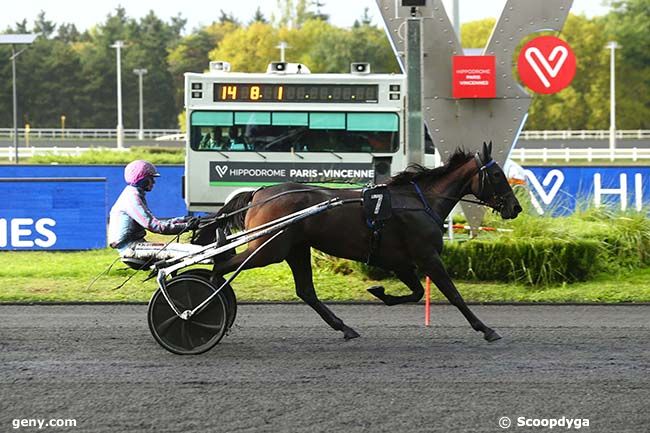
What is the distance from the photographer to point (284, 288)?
40.2 ft

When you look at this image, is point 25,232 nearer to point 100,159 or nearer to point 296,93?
point 296,93

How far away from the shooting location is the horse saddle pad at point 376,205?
27.8ft

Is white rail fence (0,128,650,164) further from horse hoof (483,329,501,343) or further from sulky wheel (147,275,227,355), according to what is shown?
sulky wheel (147,275,227,355)

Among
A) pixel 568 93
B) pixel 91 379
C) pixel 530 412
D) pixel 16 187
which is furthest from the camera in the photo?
pixel 568 93

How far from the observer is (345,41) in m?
67.8

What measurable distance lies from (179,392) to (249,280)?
614 centimetres

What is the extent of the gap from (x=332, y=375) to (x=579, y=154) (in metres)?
36.7

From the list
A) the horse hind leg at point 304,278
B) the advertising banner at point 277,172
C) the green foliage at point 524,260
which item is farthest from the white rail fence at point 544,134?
the horse hind leg at point 304,278

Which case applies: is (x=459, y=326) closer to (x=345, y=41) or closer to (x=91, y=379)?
(x=91, y=379)

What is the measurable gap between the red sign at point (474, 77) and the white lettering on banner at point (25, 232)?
21.1 feet

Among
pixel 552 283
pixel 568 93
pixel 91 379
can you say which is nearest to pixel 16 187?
pixel 552 283

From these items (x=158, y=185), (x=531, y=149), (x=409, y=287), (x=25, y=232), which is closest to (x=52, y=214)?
(x=25, y=232)

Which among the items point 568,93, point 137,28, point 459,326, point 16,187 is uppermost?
point 137,28

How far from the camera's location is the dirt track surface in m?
6.18
